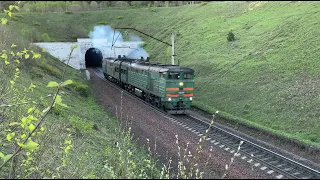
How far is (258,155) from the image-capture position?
13.2m

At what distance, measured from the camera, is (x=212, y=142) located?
1509cm

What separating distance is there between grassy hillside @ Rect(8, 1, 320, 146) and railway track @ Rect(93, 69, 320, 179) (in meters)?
2.86

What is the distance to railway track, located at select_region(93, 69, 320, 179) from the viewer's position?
11.2 meters

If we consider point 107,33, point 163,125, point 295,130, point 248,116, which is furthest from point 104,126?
point 107,33

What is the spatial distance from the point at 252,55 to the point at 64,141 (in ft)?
81.7

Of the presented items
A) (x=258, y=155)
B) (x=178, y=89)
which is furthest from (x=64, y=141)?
(x=178, y=89)

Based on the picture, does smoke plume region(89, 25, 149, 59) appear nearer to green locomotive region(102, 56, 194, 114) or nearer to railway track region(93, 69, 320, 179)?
green locomotive region(102, 56, 194, 114)

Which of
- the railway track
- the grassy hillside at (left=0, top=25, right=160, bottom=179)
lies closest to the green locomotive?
the railway track

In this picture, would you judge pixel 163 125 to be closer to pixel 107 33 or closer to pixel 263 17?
pixel 263 17

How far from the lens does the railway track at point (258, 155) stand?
11.2 metres

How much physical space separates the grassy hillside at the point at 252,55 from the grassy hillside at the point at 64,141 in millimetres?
8718

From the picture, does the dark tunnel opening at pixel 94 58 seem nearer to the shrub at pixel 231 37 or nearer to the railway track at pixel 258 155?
the shrub at pixel 231 37

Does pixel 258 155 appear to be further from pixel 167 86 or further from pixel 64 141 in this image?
pixel 167 86

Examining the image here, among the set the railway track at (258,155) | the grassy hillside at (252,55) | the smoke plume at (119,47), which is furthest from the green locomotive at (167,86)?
the smoke plume at (119,47)
